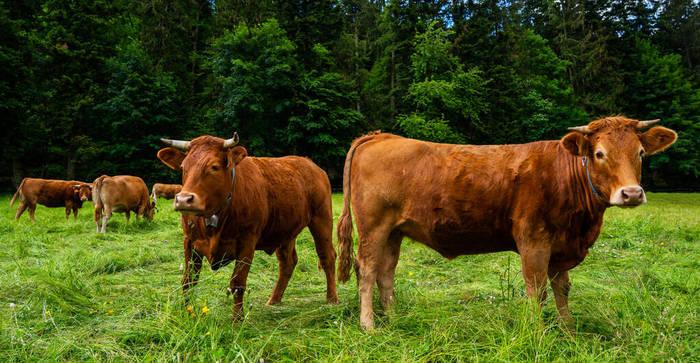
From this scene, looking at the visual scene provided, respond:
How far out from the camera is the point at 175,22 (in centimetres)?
3250

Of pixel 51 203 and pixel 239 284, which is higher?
pixel 239 284

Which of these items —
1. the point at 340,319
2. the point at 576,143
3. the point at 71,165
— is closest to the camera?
the point at 576,143

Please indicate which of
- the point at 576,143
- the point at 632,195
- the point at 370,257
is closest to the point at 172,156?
the point at 370,257

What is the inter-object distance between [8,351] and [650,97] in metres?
42.3

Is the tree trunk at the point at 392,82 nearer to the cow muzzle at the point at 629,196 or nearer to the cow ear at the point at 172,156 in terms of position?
the cow ear at the point at 172,156

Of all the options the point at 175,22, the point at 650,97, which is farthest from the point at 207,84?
the point at 650,97

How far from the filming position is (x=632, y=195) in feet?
9.21

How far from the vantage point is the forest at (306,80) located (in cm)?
2612

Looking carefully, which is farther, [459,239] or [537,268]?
[459,239]

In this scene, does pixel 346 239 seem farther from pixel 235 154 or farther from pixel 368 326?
pixel 235 154

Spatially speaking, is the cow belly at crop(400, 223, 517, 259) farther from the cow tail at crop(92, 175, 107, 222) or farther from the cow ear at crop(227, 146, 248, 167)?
the cow tail at crop(92, 175, 107, 222)

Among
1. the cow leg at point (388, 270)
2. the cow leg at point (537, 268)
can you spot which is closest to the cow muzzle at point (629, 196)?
the cow leg at point (537, 268)

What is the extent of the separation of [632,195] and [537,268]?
878 millimetres

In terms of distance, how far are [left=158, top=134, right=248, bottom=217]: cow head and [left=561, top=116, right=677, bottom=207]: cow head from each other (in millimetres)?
2960
